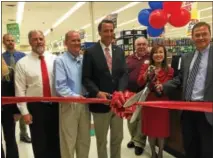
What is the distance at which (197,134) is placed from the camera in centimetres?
269

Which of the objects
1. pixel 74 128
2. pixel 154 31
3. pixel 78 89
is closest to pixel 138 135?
pixel 74 128

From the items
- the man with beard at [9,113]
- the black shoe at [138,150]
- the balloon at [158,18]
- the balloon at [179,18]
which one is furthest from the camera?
the balloon at [179,18]

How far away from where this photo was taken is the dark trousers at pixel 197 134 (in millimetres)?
2572

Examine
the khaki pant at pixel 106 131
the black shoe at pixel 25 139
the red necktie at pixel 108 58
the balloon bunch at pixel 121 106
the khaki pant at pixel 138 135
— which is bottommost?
the black shoe at pixel 25 139

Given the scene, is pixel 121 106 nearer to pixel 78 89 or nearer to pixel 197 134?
pixel 78 89

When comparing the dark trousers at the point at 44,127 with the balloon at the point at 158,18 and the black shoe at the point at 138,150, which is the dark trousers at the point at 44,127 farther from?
the balloon at the point at 158,18

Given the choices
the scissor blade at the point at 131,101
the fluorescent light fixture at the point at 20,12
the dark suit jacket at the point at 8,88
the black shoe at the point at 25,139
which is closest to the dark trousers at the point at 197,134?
the scissor blade at the point at 131,101

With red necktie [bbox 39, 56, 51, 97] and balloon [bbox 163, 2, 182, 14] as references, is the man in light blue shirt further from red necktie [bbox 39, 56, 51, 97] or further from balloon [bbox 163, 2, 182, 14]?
balloon [bbox 163, 2, 182, 14]

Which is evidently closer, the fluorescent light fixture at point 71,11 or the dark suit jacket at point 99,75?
the dark suit jacket at point 99,75

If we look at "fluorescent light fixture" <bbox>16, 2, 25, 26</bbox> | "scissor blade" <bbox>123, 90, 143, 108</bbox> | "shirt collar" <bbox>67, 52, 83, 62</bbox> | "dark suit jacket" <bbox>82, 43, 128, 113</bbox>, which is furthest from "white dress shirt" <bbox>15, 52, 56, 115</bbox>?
"fluorescent light fixture" <bbox>16, 2, 25, 26</bbox>

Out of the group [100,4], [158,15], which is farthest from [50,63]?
[100,4]

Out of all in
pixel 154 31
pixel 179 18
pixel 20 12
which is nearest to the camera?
pixel 179 18

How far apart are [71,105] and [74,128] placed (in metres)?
0.24

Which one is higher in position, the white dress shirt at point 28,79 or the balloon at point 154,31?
the balloon at point 154,31
